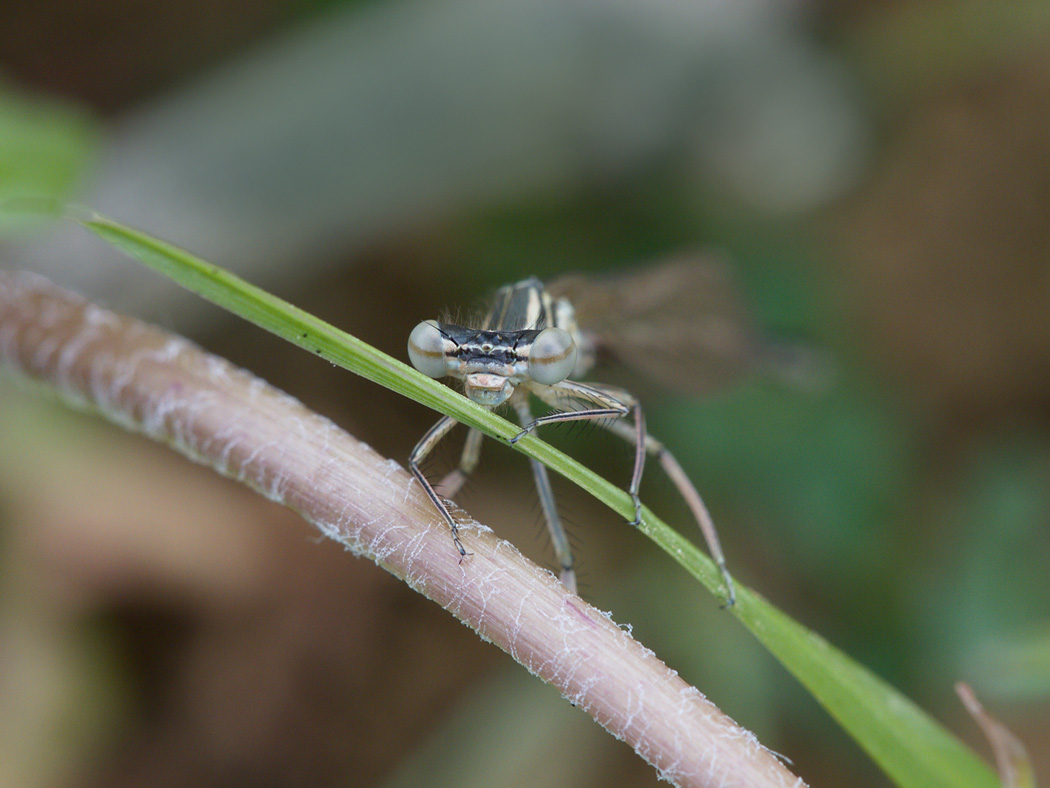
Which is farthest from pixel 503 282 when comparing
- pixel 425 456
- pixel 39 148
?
pixel 425 456

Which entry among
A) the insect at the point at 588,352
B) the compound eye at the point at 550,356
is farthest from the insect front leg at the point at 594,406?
the compound eye at the point at 550,356

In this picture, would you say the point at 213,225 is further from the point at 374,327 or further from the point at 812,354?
the point at 812,354

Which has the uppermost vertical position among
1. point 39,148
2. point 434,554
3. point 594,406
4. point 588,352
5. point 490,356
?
point 588,352

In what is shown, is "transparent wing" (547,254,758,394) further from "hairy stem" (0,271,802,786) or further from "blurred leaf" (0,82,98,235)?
"blurred leaf" (0,82,98,235)

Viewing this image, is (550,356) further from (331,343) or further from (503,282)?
(503,282)

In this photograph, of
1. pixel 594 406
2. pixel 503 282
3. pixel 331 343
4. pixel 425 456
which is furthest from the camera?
pixel 503 282

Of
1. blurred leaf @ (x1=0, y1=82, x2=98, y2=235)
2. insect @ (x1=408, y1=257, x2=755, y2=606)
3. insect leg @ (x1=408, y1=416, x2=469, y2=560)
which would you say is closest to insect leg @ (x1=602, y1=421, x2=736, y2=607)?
insect @ (x1=408, y1=257, x2=755, y2=606)
